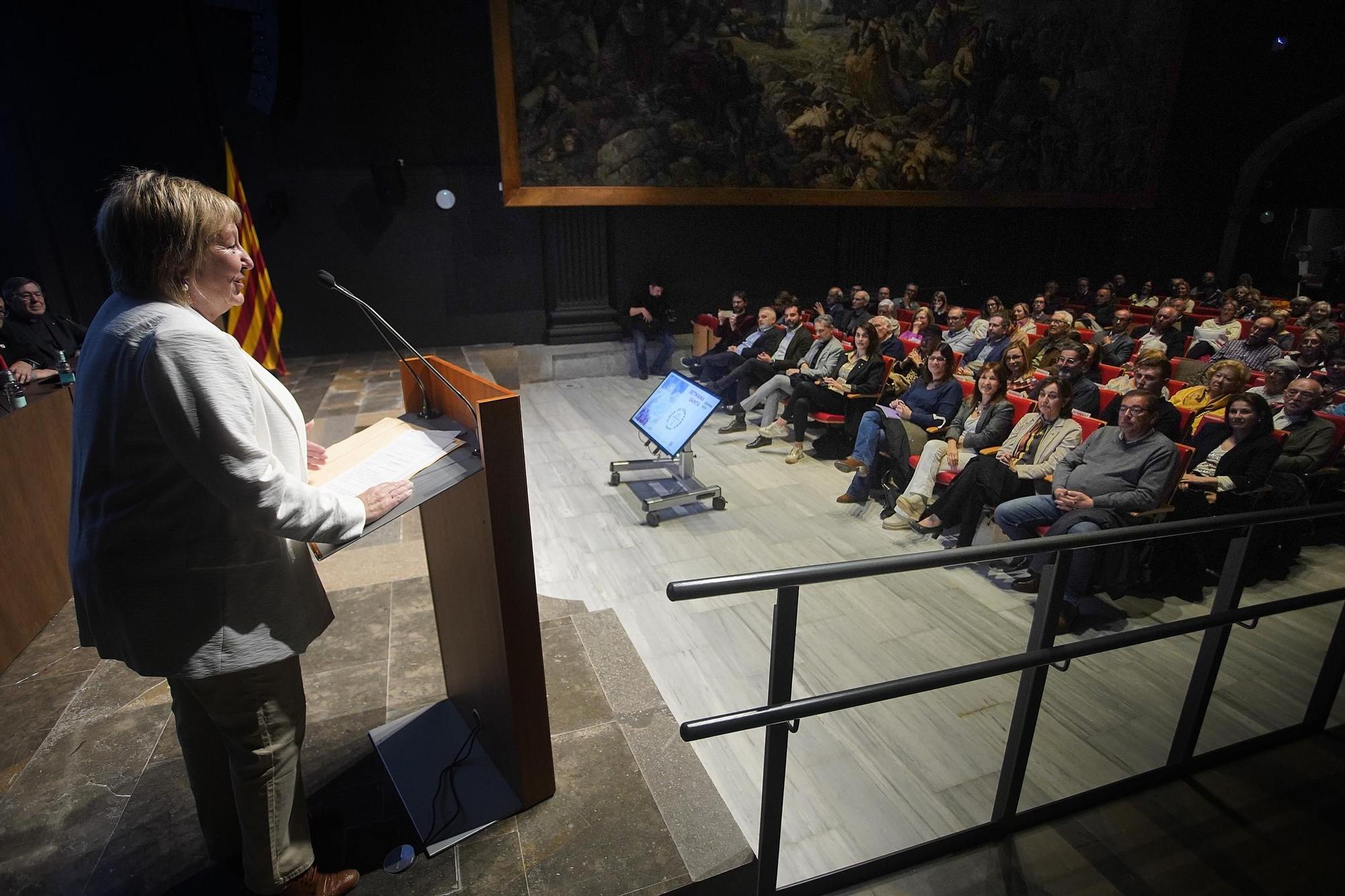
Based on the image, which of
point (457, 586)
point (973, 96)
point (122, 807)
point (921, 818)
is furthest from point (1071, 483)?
point (973, 96)

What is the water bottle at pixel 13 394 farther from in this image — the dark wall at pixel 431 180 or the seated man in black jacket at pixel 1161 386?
the seated man in black jacket at pixel 1161 386

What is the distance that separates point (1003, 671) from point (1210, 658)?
3.41 ft

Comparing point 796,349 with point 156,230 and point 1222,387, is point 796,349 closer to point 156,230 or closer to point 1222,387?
point 1222,387

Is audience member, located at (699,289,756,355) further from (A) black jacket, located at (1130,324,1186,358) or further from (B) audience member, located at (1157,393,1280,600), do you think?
(B) audience member, located at (1157,393,1280,600)

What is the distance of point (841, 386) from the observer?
6039 mm

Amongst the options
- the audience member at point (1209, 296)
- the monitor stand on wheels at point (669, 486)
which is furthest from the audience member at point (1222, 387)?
the audience member at point (1209, 296)

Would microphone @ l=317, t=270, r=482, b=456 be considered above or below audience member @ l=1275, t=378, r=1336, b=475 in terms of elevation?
above

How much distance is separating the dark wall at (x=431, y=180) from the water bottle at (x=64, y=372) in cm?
212

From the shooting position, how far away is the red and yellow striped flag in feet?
21.3

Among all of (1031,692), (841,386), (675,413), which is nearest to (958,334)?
(841,386)

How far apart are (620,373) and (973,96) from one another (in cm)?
724

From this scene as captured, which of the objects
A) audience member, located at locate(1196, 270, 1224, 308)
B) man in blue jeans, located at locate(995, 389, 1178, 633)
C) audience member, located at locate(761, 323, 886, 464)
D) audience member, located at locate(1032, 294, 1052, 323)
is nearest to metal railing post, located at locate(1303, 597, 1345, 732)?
man in blue jeans, located at locate(995, 389, 1178, 633)

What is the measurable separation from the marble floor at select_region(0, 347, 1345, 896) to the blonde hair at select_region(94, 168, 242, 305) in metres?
1.45

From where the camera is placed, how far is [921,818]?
2.36 metres
